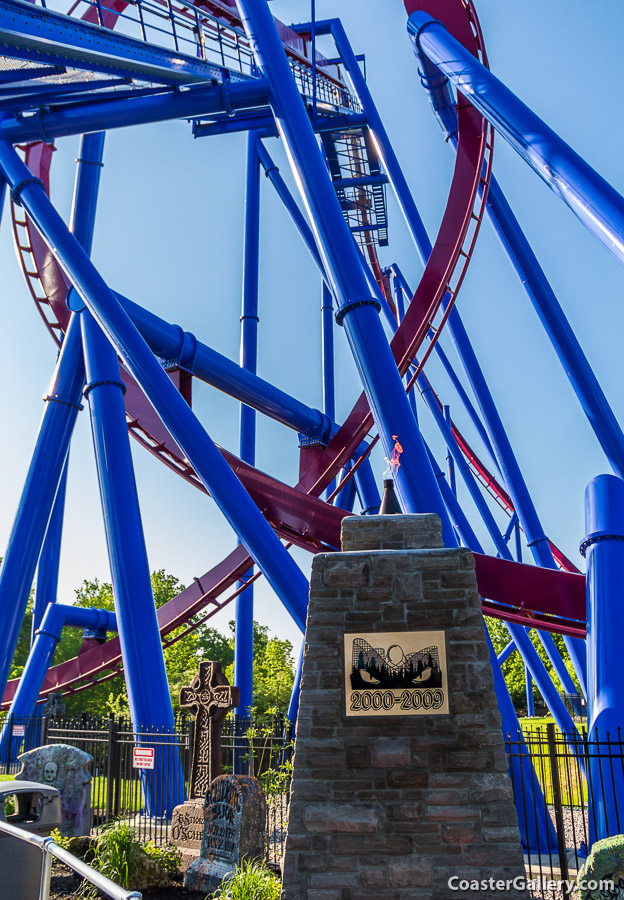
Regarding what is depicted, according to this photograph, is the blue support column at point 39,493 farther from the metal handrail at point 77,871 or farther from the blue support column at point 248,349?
the metal handrail at point 77,871

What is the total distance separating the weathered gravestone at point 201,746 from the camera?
728 centimetres

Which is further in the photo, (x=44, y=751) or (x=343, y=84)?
(x=343, y=84)

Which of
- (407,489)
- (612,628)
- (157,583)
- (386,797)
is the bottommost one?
(386,797)

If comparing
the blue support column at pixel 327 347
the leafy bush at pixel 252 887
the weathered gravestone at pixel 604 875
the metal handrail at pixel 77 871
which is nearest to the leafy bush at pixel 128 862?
the leafy bush at pixel 252 887

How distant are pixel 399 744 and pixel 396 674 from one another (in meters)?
0.41

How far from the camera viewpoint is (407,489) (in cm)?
705

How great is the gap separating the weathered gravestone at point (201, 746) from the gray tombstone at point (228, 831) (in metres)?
0.32

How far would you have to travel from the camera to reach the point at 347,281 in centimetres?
801

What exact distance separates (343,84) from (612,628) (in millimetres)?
14665

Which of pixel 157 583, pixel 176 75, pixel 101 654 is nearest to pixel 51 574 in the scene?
pixel 101 654

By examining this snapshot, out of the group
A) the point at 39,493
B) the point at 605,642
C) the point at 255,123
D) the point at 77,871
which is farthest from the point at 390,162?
the point at 77,871

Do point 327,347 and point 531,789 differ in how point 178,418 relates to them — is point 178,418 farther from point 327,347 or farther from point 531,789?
point 327,347

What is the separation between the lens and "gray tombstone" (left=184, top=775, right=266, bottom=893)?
6.51 metres

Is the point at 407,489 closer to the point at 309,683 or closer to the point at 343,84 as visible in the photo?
the point at 309,683
